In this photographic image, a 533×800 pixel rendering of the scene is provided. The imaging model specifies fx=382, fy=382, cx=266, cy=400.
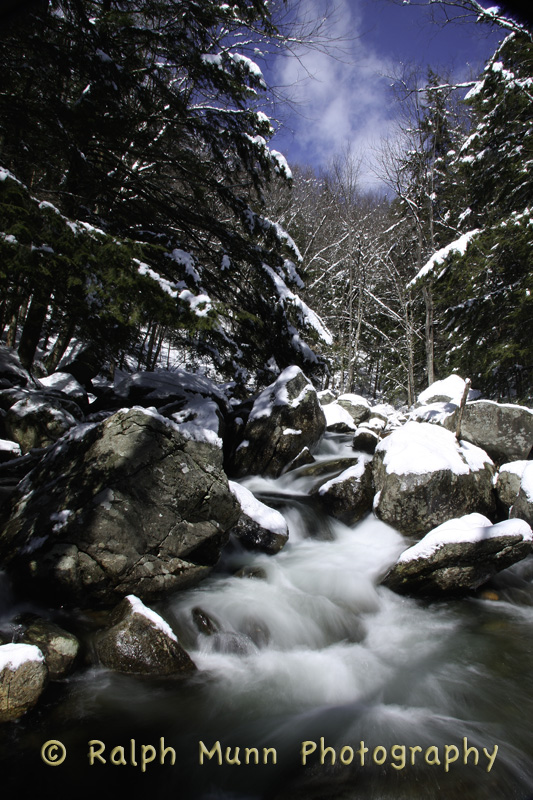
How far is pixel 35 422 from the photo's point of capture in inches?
277

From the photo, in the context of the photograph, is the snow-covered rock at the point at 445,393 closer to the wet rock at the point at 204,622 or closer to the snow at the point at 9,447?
the wet rock at the point at 204,622

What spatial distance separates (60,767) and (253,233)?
8088mm

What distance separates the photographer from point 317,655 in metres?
4.07

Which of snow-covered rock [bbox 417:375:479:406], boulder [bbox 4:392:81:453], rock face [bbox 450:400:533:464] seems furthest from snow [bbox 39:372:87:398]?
snow-covered rock [bbox 417:375:479:406]

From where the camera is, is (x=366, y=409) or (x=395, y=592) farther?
(x=366, y=409)

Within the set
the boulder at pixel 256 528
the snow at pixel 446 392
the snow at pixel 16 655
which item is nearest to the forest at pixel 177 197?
the snow at pixel 446 392

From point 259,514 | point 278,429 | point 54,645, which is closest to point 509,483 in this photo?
point 259,514

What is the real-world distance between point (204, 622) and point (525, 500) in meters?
5.16

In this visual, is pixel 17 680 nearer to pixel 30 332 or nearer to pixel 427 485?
pixel 427 485

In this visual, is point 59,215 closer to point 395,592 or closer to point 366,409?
point 395,592

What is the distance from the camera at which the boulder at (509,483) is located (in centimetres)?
660

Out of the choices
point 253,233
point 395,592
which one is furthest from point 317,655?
point 253,233

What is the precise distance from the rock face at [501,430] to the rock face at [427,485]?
117cm

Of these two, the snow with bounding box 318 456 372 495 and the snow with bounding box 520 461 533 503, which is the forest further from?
the snow with bounding box 520 461 533 503
